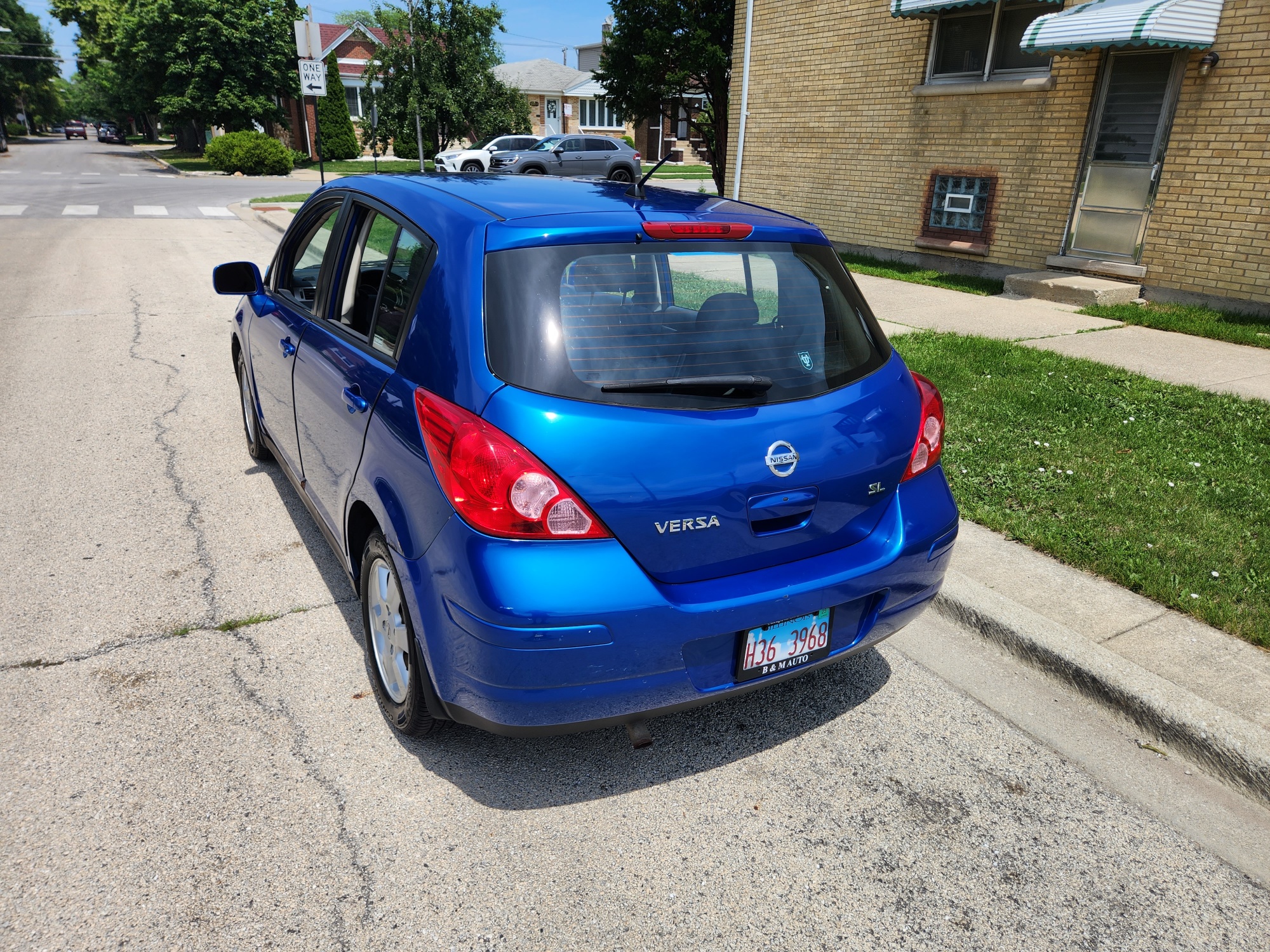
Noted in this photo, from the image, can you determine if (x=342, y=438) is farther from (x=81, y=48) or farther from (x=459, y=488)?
(x=81, y=48)

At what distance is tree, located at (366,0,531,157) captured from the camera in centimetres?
3428

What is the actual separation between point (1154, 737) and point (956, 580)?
102 cm

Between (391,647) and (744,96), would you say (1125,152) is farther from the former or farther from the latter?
(391,647)

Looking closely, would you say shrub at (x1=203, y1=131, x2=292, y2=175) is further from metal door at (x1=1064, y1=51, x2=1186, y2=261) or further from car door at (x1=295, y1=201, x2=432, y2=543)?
car door at (x1=295, y1=201, x2=432, y2=543)

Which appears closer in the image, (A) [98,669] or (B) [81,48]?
(A) [98,669]

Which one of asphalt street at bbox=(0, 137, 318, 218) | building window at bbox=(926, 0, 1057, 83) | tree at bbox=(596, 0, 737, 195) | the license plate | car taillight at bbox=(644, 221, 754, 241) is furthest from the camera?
tree at bbox=(596, 0, 737, 195)

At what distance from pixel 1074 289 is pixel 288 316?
900cm

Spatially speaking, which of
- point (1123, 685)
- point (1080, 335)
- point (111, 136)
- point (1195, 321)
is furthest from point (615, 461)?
point (111, 136)

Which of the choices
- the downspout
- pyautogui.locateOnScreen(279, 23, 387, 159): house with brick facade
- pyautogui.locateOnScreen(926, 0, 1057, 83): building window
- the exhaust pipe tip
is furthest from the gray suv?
pyautogui.locateOnScreen(279, 23, 387, 159): house with brick facade

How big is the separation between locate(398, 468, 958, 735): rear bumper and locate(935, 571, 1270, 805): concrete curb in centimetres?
114

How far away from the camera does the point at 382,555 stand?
2.80 metres

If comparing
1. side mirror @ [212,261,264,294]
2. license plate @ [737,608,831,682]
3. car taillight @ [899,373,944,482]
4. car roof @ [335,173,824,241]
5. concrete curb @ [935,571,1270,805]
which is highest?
car roof @ [335,173,824,241]

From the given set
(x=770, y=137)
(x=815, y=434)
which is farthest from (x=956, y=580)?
(x=770, y=137)

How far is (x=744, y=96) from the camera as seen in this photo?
15.0 meters
